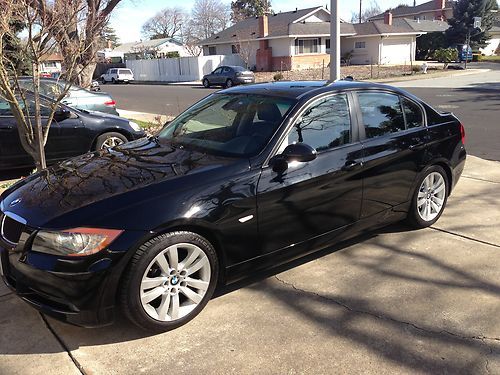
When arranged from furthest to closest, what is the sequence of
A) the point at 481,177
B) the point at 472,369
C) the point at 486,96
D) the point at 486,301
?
the point at 486,96
the point at 481,177
the point at 486,301
the point at 472,369

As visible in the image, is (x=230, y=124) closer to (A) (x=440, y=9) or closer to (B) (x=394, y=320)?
(B) (x=394, y=320)

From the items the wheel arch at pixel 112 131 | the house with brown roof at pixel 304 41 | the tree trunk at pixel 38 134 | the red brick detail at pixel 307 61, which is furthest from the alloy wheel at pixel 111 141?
the red brick detail at pixel 307 61

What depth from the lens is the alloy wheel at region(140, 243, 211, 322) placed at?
3025 millimetres

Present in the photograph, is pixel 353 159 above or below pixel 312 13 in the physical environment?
below

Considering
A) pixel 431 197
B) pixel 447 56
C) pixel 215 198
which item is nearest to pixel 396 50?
pixel 447 56

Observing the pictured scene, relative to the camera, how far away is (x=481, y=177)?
680cm

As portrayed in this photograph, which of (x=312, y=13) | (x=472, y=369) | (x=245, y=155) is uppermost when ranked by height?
(x=312, y=13)

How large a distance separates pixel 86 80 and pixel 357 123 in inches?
453

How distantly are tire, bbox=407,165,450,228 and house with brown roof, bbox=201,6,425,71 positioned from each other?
40.6 m

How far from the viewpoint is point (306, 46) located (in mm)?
46312

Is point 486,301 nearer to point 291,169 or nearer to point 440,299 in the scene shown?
point 440,299

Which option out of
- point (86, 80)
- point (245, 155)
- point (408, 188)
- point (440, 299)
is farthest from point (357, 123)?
point (86, 80)

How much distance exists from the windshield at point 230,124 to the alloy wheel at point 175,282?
2.93 feet

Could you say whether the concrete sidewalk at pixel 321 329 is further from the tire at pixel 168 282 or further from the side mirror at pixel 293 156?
the side mirror at pixel 293 156
